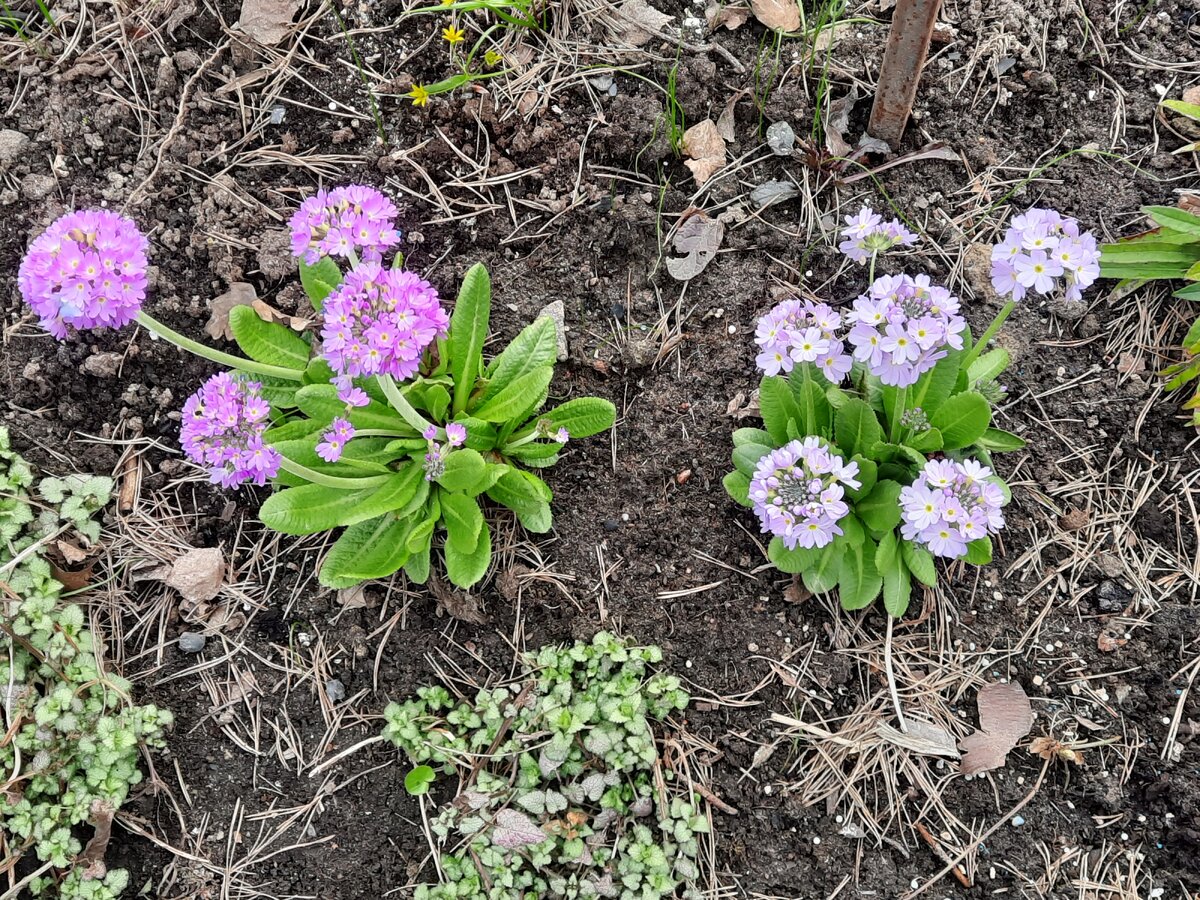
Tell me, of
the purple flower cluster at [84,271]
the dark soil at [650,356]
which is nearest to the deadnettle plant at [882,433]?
the dark soil at [650,356]

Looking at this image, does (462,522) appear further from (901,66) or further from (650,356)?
(901,66)

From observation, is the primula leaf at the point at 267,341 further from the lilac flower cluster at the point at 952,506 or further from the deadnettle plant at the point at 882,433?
the lilac flower cluster at the point at 952,506

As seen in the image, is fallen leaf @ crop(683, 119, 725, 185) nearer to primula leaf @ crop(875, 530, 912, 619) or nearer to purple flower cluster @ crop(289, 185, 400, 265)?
purple flower cluster @ crop(289, 185, 400, 265)

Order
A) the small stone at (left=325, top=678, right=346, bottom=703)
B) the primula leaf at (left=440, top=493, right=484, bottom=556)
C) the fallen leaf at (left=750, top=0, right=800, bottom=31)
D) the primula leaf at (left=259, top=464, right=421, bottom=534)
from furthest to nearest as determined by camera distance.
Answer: the fallen leaf at (left=750, top=0, right=800, bottom=31)
the small stone at (left=325, top=678, right=346, bottom=703)
the primula leaf at (left=440, top=493, right=484, bottom=556)
the primula leaf at (left=259, top=464, right=421, bottom=534)

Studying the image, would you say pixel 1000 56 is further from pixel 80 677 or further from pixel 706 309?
pixel 80 677

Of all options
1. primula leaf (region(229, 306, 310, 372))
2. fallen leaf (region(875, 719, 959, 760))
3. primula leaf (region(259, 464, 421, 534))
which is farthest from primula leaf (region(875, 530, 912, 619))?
primula leaf (region(229, 306, 310, 372))

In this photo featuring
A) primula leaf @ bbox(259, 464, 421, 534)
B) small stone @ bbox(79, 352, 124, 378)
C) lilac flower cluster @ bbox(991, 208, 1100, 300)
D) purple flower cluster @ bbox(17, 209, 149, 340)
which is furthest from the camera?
small stone @ bbox(79, 352, 124, 378)

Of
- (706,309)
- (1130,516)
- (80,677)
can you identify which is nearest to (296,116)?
(706,309)
